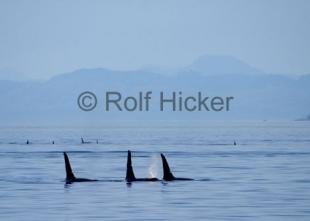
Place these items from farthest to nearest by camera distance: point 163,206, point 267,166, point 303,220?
point 267,166 < point 163,206 < point 303,220

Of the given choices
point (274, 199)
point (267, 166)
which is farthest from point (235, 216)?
point (267, 166)

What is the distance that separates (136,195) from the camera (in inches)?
1890

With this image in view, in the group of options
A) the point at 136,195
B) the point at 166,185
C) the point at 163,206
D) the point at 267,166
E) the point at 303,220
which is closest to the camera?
the point at 303,220

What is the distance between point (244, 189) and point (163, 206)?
32.2 feet

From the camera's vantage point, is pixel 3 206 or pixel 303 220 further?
pixel 3 206

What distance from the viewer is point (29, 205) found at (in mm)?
42562

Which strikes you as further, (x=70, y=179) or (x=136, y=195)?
(x=70, y=179)

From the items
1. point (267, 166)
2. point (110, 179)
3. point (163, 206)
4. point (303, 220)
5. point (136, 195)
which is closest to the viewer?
point (303, 220)

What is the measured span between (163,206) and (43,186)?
1443cm

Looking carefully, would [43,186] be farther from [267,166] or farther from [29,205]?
[267,166]

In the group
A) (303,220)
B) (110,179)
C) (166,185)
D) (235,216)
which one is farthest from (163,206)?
(110,179)

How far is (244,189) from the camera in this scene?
167 feet

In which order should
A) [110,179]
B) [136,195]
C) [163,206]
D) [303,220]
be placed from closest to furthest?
[303,220] → [163,206] → [136,195] → [110,179]

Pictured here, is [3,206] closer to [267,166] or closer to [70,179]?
[70,179]
